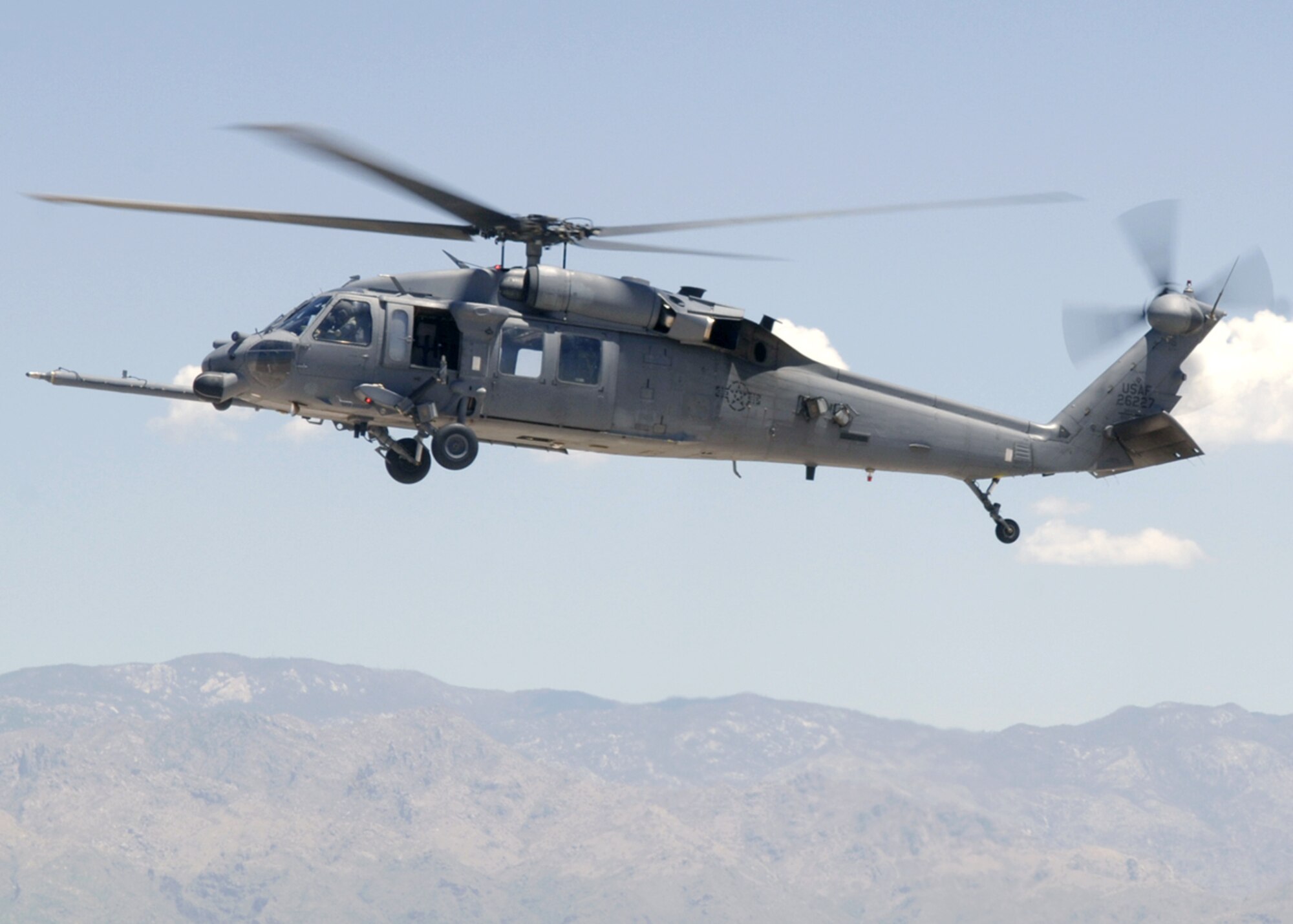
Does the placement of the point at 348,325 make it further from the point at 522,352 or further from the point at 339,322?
the point at 522,352

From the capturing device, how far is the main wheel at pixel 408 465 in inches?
1681

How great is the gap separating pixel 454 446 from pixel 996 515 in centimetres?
1617

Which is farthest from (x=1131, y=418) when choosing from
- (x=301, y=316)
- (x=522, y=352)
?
(x=301, y=316)

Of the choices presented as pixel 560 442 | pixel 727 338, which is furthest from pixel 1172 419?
pixel 560 442

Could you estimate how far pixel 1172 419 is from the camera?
49594 millimetres

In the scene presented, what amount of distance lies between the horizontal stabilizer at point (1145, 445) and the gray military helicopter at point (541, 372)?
6580 mm

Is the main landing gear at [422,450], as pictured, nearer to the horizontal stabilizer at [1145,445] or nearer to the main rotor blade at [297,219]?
the main rotor blade at [297,219]

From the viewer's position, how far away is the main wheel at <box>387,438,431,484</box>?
42.7 metres

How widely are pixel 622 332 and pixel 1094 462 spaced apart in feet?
52.0

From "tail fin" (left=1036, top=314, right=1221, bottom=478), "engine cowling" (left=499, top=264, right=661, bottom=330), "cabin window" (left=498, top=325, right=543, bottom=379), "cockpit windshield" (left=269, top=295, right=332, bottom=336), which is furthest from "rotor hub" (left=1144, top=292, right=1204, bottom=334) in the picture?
"cockpit windshield" (left=269, top=295, right=332, bottom=336)

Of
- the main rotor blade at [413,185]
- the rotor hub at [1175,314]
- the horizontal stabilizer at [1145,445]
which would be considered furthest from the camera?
the rotor hub at [1175,314]

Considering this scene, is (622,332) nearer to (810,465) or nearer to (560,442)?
(560,442)

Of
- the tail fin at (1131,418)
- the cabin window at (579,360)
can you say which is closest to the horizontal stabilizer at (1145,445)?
the tail fin at (1131,418)

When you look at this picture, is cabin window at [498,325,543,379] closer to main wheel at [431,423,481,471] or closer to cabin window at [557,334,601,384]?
cabin window at [557,334,601,384]
